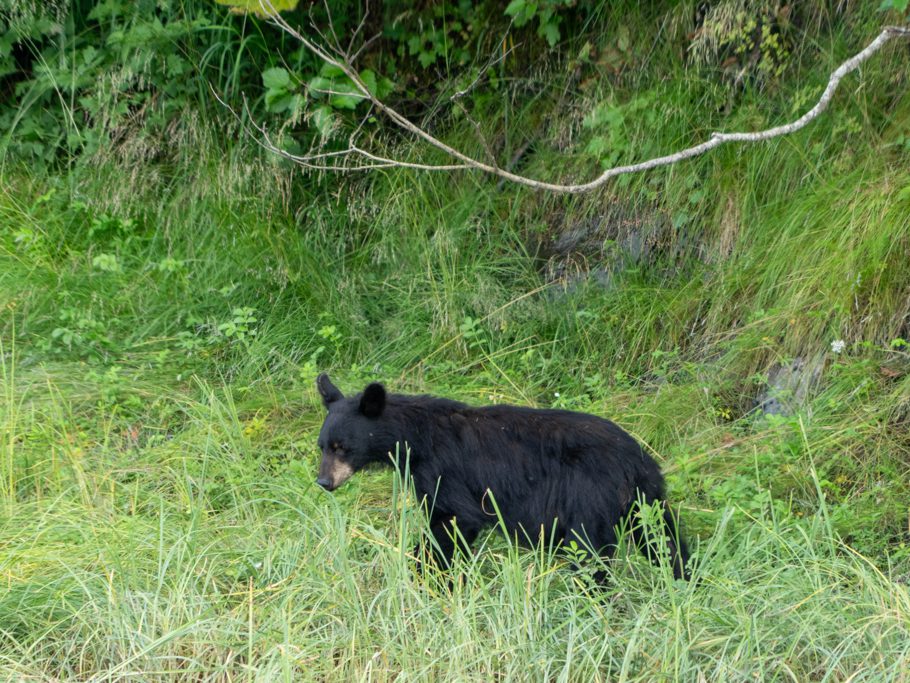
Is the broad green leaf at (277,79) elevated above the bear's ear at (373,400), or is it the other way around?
the broad green leaf at (277,79)

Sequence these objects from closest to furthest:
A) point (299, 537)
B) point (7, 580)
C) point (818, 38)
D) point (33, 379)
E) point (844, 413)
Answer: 1. point (7, 580)
2. point (299, 537)
3. point (844, 413)
4. point (33, 379)
5. point (818, 38)

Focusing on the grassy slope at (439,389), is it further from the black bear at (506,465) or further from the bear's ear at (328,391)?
the bear's ear at (328,391)

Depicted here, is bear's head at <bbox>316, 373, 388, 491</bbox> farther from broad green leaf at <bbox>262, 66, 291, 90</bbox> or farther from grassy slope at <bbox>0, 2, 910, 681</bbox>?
broad green leaf at <bbox>262, 66, 291, 90</bbox>

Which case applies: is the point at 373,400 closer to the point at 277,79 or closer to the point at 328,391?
the point at 328,391

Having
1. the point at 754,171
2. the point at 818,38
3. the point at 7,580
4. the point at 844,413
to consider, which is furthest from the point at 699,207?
the point at 7,580

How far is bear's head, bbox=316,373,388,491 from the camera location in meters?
4.43

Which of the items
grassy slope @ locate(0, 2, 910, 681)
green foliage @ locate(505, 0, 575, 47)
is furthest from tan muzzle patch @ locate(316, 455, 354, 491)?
green foliage @ locate(505, 0, 575, 47)

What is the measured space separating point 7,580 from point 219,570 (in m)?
0.69

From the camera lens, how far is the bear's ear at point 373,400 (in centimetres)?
432

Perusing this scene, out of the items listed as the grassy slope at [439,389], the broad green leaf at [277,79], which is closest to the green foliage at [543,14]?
the grassy slope at [439,389]

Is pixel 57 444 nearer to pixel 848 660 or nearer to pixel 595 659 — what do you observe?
pixel 595 659

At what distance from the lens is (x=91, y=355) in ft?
20.6

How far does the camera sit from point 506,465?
4316mm

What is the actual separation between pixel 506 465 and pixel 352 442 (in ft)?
2.08
